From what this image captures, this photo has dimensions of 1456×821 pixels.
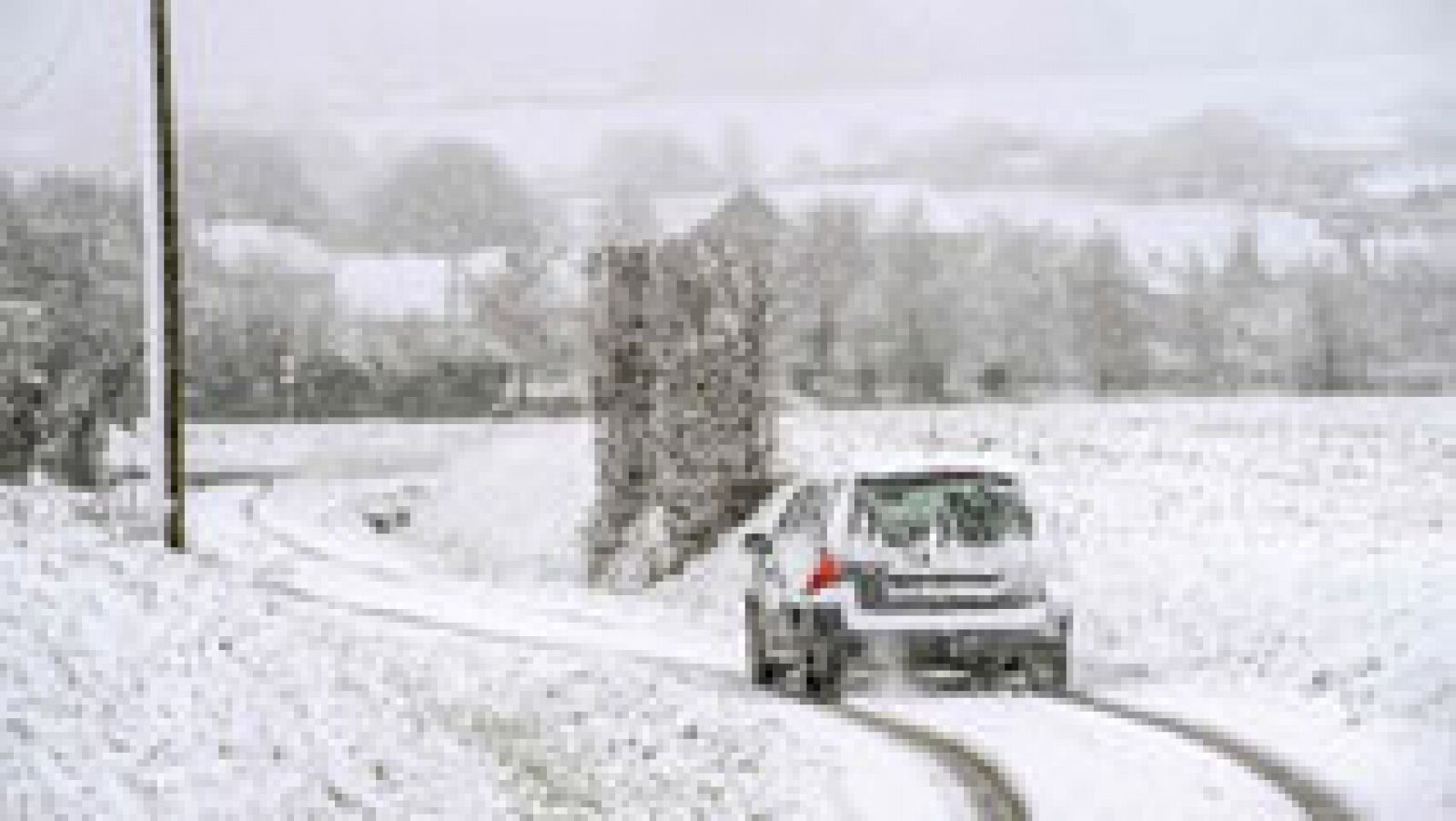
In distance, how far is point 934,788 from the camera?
40.1 feet

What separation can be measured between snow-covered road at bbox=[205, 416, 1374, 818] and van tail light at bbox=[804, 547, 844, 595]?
91 cm

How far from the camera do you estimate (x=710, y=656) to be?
21.7 m

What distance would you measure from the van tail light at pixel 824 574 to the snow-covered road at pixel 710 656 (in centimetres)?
91

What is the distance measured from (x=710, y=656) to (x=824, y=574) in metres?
5.76

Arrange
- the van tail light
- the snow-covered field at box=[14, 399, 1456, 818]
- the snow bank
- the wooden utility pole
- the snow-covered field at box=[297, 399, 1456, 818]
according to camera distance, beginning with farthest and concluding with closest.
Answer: the wooden utility pole → the van tail light → the snow-covered field at box=[297, 399, 1456, 818] → the snow-covered field at box=[14, 399, 1456, 818] → the snow bank

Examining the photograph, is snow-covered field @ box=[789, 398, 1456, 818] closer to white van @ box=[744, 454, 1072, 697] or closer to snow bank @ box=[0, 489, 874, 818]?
white van @ box=[744, 454, 1072, 697]

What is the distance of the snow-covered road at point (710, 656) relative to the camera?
11836mm

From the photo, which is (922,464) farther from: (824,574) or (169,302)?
(169,302)

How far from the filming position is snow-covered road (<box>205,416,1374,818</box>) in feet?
38.8

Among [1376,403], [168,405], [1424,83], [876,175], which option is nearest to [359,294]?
[876,175]

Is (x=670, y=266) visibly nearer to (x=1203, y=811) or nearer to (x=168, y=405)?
(x=168, y=405)

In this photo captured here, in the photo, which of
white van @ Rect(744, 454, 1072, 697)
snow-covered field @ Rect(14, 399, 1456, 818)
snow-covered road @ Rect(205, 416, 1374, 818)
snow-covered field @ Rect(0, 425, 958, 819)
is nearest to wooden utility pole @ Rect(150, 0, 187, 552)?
snow-covered field @ Rect(14, 399, 1456, 818)

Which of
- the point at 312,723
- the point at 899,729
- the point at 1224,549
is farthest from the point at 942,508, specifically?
the point at 1224,549

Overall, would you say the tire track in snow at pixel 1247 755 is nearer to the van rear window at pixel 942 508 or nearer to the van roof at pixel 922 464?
the van rear window at pixel 942 508
